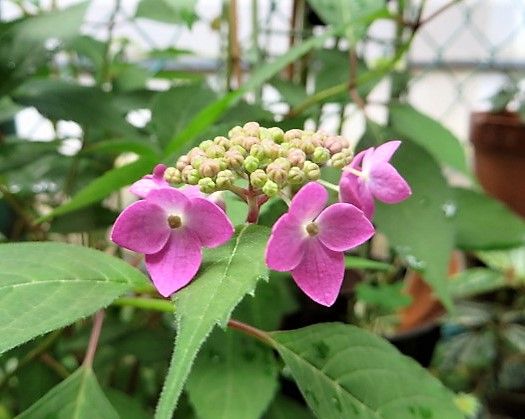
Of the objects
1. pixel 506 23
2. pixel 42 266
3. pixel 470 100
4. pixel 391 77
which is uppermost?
pixel 42 266

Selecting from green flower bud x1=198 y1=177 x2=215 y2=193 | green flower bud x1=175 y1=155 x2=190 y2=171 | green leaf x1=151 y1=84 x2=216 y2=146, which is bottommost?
green leaf x1=151 y1=84 x2=216 y2=146

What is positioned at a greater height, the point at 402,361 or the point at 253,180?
the point at 253,180

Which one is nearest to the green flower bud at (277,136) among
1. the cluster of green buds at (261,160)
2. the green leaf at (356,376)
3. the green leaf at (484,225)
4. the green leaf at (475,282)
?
the cluster of green buds at (261,160)

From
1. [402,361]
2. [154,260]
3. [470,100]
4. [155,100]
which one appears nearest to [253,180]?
[154,260]

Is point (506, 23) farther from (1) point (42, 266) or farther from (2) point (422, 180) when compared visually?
(1) point (42, 266)

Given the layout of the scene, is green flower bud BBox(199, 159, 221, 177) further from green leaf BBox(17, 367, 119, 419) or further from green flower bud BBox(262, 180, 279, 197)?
green leaf BBox(17, 367, 119, 419)

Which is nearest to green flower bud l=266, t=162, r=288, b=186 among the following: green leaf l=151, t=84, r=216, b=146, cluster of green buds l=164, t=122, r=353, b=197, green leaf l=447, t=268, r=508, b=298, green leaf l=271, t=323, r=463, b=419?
cluster of green buds l=164, t=122, r=353, b=197

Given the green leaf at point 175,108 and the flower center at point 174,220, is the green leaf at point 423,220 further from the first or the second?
the flower center at point 174,220

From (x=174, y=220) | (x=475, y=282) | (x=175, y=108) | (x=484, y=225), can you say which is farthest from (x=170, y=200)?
(x=475, y=282)
